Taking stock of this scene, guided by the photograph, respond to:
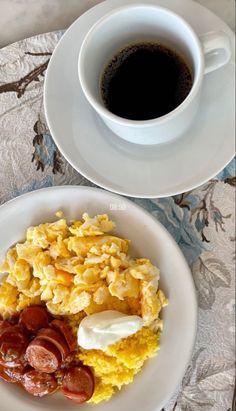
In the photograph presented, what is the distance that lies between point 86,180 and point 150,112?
0.61ft

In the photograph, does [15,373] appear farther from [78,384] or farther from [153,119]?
[153,119]

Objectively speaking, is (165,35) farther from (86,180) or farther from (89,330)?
(89,330)

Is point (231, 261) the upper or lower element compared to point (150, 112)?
lower

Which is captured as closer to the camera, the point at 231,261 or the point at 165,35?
the point at 165,35

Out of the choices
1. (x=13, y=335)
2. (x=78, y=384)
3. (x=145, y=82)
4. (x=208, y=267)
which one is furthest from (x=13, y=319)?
(x=145, y=82)

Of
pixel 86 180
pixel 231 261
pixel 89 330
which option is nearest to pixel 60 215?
pixel 86 180

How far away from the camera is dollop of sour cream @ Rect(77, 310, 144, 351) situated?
0.98 m

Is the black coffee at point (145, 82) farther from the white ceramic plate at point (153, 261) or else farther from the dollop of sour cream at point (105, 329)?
the dollop of sour cream at point (105, 329)

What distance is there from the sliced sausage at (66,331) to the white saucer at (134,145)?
23 centimetres

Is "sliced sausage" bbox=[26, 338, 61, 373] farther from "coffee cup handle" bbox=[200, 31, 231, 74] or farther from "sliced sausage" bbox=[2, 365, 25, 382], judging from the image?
"coffee cup handle" bbox=[200, 31, 231, 74]

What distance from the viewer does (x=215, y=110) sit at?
3.20 ft

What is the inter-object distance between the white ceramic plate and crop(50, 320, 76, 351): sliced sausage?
0.11 m

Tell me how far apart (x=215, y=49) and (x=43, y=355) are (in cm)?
53

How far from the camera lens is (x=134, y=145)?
39.4 inches
